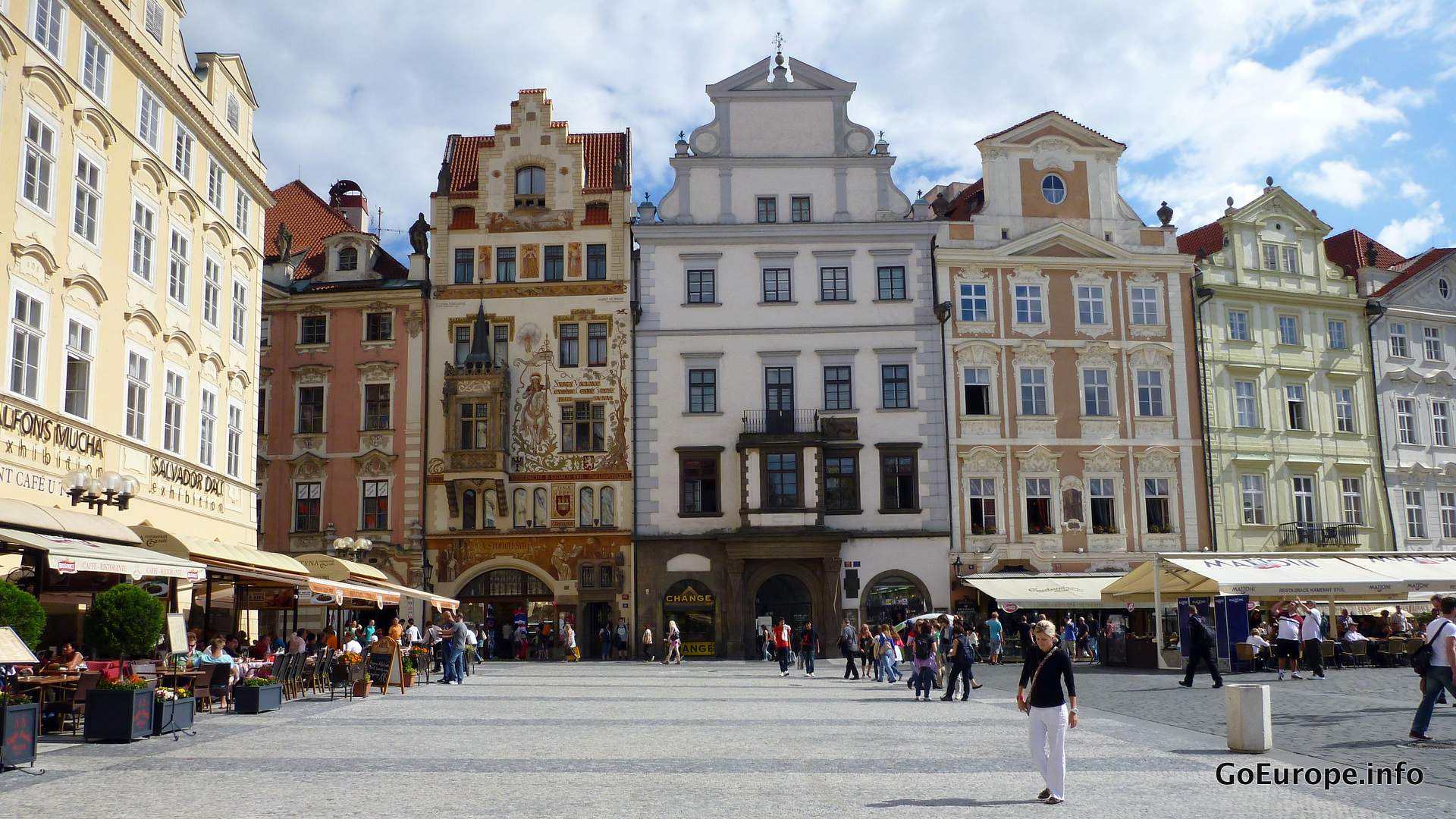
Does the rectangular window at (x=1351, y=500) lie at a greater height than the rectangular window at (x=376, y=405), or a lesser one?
lesser

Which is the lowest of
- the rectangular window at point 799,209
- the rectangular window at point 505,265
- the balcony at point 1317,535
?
the balcony at point 1317,535

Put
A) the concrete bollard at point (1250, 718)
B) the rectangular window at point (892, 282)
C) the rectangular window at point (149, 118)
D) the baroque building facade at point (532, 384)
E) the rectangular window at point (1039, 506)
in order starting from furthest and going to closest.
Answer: the rectangular window at point (892, 282), the rectangular window at point (1039, 506), the baroque building facade at point (532, 384), the rectangular window at point (149, 118), the concrete bollard at point (1250, 718)

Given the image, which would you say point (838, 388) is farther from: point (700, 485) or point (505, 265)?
point (505, 265)

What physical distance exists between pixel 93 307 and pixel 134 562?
7.46m

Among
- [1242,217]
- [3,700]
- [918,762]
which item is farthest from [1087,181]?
[3,700]

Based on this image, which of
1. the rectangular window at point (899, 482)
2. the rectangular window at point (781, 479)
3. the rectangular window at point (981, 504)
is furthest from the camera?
the rectangular window at point (981, 504)

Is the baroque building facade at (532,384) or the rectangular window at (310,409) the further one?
the rectangular window at (310,409)

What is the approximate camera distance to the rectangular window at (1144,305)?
47.2m

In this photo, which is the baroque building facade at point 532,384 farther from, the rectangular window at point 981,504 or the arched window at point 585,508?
the rectangular window at point 981,504

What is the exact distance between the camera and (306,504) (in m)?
45.2

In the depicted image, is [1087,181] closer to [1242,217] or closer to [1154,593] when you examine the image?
[1242,217]

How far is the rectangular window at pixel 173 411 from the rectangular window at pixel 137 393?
2.64ft

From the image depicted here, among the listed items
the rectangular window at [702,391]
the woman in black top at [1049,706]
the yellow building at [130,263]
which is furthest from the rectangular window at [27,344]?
the rectangular window at [702,391]

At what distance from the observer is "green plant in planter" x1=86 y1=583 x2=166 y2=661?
717 inches
